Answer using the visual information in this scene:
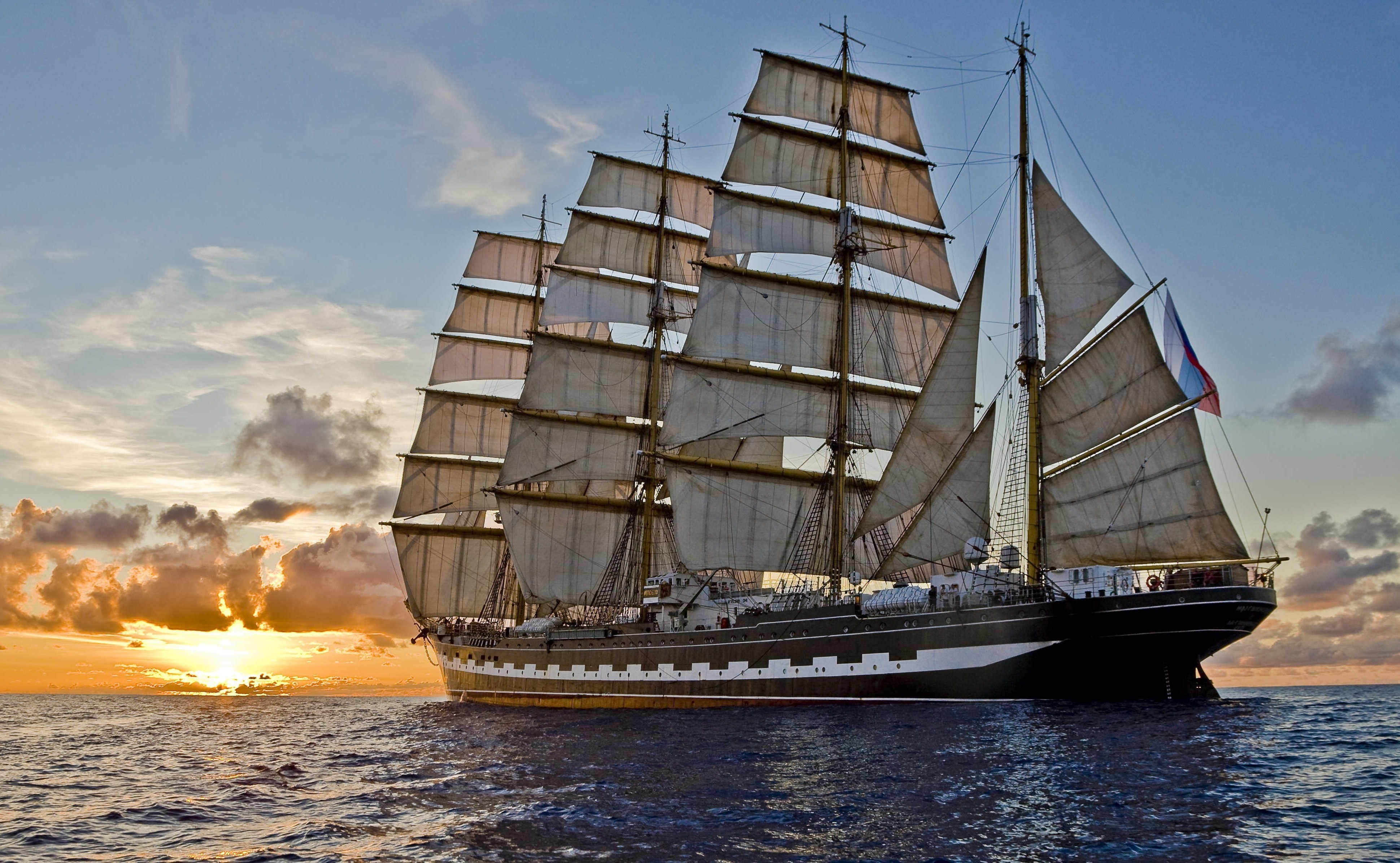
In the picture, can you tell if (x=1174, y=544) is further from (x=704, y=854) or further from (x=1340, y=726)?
(x=704, y=854)

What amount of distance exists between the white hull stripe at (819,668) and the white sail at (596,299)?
22303mm

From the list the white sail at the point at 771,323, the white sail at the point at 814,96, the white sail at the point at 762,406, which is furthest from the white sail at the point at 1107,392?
the white sail at the point at 814,96

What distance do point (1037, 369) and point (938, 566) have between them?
16380 millimetres

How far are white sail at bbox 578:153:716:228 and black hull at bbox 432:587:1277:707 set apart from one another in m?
29.4

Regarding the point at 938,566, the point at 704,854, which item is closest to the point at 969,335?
the point at 938,566

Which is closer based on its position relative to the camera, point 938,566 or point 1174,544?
point 1174,544

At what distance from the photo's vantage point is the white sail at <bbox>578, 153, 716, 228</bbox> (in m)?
64.9

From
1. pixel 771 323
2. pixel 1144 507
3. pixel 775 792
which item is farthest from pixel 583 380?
pixel 775 792

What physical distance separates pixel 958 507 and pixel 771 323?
17.1 m

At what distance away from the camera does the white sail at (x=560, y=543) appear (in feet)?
194

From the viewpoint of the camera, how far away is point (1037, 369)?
44.1m

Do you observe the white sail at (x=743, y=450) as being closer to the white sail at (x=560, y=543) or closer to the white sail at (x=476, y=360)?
the white sail at (x=560, y=543)

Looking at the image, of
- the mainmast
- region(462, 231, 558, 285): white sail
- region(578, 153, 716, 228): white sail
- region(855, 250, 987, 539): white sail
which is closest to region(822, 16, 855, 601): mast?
the mainmast

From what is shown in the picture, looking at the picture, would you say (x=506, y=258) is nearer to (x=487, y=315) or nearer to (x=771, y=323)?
(x=487, y=315)
